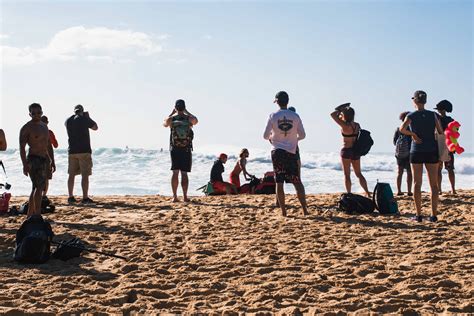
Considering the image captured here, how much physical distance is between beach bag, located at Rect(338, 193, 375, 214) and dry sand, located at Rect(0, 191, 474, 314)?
1.11ft

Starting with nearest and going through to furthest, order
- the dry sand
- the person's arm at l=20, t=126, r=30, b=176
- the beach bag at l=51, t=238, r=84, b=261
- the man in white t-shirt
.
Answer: the dry sand → the beach bag at l=51, t=238, r=84, b=261 → the person's arm at l=20, t=126, r=30, b=176 → the man in white t-shirt

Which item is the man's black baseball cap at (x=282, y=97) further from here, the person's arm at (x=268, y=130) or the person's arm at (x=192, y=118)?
the person's arm at (x=192, y=118)

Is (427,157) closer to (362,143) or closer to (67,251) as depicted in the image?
(362,143)

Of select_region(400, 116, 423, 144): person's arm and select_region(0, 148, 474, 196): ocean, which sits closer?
select_region(400, 116, 423, 144): person's arm

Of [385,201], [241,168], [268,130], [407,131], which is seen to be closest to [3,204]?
[268,130]

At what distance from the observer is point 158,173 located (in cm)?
2864

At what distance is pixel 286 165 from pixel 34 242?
11.6 feet

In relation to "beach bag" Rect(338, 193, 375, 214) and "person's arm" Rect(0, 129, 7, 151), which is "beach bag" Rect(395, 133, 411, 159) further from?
"person's arm" Rect(0, 129, 7, 151)

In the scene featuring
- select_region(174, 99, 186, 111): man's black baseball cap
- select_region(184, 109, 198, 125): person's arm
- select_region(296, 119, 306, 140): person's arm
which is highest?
select_region(174, 99, 186, 111): man's black baseball cap

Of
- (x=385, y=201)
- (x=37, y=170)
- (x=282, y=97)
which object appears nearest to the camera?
(x=37, y=170)

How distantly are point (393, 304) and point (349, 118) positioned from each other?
15.8ft

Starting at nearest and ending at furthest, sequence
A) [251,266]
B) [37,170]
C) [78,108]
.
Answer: [251,266] < [37,170] < [78,108]

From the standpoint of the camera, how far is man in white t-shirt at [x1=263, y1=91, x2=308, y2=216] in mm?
7258

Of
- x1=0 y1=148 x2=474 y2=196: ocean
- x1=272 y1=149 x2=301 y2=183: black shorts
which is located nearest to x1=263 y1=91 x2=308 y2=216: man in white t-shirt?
x1=272 y1=149 x2=301 y2=183: black shorts
